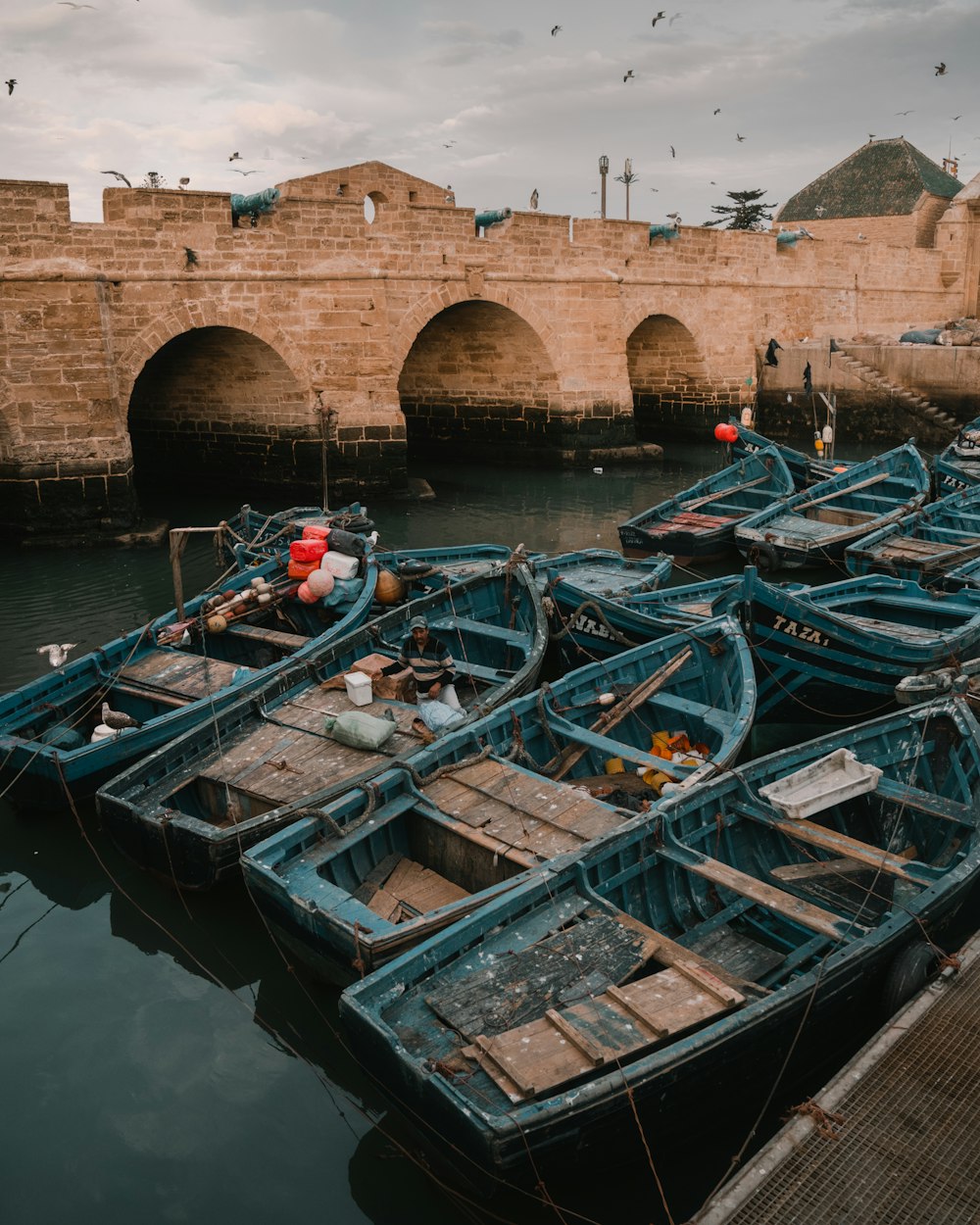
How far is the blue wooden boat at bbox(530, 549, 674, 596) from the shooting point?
10.4 metres

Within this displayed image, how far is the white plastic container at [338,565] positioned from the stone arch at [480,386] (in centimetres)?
1132

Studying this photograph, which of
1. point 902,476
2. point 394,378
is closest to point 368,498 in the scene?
point 394,378

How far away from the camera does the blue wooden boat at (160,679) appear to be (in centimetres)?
720

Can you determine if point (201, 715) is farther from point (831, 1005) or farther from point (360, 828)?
point (831, 1005)

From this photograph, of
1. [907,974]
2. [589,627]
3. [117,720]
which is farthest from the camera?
[589,627]

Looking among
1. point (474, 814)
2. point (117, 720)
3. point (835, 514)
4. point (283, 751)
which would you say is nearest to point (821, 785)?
point (474, 814)

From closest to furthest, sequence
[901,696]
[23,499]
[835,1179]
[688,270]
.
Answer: [835,1179]
[901,696]
[23,499]
[688,270]

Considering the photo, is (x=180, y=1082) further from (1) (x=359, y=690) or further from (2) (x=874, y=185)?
(2) (x=874, y=185)

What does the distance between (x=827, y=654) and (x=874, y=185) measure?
31284 mm

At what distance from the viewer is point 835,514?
14344 millimetres

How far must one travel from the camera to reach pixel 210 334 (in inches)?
683

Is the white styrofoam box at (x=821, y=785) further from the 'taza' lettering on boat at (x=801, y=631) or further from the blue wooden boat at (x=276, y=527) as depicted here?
the blue wooden boat at (x=276, y=527)

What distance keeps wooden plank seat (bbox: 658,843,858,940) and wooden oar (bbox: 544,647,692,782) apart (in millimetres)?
1483

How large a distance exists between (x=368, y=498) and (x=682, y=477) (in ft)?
22.4
